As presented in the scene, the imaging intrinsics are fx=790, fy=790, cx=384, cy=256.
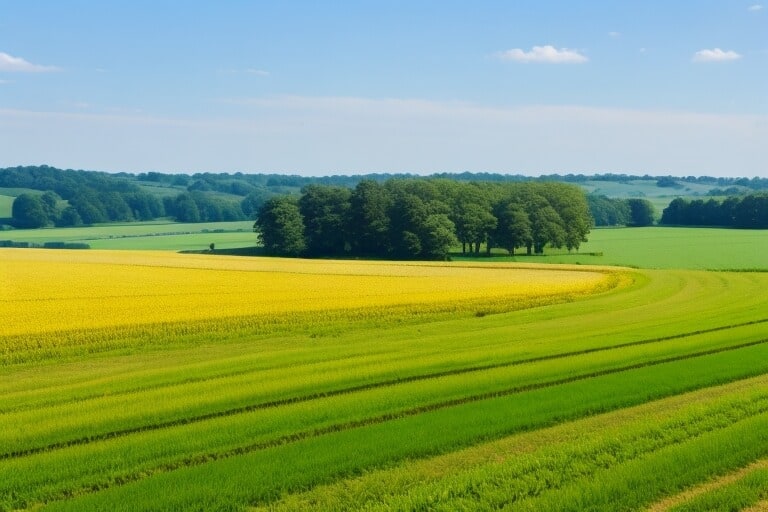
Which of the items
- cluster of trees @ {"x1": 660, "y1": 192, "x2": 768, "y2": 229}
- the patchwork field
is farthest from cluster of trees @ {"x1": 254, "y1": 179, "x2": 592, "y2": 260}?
the patchwork field

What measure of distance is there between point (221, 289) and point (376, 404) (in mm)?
27554

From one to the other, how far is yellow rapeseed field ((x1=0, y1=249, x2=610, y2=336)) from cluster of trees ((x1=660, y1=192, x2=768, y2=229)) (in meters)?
88.3

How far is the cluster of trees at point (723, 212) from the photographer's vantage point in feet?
460

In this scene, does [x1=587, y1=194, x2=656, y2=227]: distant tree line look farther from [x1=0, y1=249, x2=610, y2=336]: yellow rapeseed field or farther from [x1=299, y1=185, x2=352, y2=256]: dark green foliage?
[x1=0, y1=249, x2=610, y2=336]: yellow rapeseed field

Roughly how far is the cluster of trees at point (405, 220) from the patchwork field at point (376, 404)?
53.8 m

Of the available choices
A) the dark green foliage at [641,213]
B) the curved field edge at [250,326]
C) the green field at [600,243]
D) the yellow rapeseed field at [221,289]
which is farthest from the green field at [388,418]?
the dark green foliage at [641,213]

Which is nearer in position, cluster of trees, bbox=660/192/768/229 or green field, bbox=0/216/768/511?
green field, bbox=0/216/768/511

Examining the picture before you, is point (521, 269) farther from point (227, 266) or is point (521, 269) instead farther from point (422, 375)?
point (422, 375)

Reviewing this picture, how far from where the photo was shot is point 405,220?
9288 centimetres

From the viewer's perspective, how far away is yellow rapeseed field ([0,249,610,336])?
33.0 m

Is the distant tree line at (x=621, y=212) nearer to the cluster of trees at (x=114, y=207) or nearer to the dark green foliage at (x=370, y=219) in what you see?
the cluster of trees at (x=114, y=207)

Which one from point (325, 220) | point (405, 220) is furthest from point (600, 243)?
point (325, 220)

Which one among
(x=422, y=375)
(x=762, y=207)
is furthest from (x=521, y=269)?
(x=762, y=207)

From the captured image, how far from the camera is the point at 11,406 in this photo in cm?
1867
